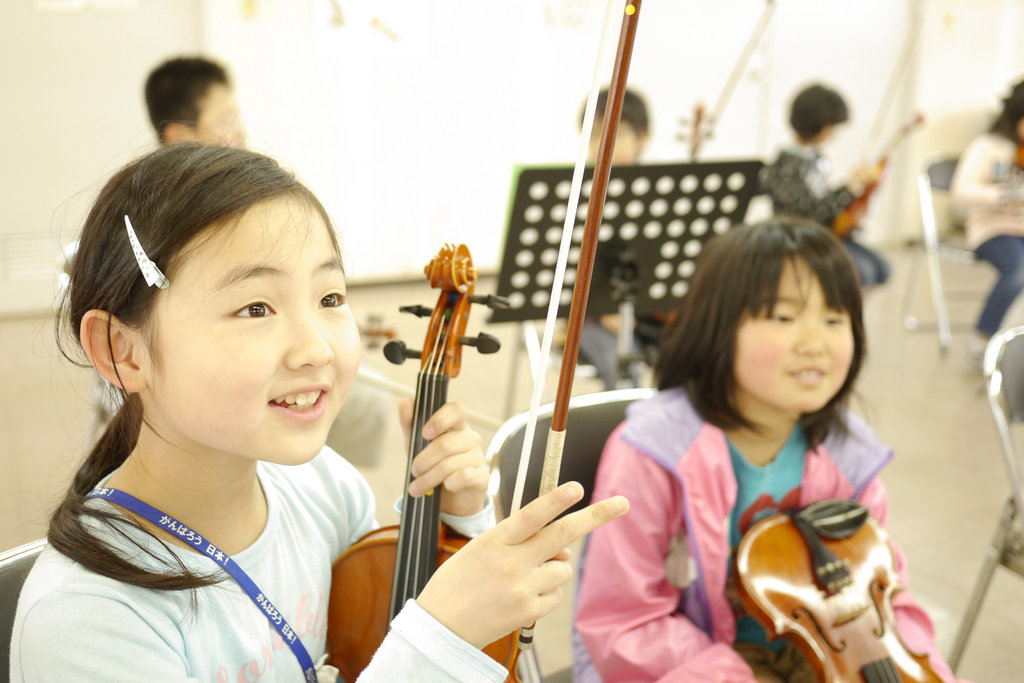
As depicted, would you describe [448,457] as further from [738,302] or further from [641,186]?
[641,186]

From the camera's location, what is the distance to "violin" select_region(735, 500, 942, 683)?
3.74 ft

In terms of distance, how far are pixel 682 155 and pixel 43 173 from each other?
3374 mm

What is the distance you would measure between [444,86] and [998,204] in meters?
2.59

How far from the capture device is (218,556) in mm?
824

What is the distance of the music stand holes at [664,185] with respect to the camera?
2.13 metres

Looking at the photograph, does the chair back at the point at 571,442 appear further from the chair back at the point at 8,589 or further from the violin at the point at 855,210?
the violin at the point at 855,210

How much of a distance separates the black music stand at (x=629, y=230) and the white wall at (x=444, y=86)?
0.97 meters

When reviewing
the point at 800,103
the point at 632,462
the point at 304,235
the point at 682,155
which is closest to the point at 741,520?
the point at 632,462

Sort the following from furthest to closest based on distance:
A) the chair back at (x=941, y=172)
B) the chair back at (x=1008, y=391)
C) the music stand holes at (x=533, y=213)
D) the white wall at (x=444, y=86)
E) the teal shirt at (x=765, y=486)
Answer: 1. the chair back at (x=941, y=172)
2. the white wall at (x=444, y=86)
3. the music stand holes at (x=533, y=213)
4. the chair back at (x=1008, y=391)
5. the teal shirt at (x=765, y=486)

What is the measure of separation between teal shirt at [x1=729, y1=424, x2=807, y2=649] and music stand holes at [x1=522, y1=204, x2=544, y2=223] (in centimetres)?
81

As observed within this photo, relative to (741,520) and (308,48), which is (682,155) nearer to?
(308,48)

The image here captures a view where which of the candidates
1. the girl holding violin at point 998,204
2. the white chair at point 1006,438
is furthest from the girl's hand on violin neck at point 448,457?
the girl holding violin at point 998,204

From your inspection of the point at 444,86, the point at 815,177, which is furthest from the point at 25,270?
the point at 815,177

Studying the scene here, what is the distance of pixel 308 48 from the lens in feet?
14.0
